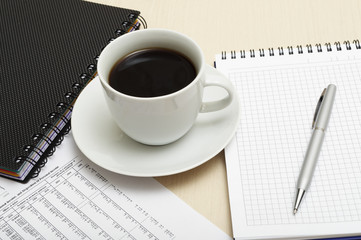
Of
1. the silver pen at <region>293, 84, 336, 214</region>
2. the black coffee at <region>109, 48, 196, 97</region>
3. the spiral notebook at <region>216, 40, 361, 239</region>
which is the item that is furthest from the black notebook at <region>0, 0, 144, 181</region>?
the silver pen at <region>293, 84, 336, 214</region>

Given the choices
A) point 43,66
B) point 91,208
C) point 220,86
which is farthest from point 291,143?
point 43,66

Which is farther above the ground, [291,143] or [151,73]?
[151,73]

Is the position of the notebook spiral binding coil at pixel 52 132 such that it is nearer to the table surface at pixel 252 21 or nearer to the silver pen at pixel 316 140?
the table surface at pixel 252 21

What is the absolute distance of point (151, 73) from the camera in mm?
607

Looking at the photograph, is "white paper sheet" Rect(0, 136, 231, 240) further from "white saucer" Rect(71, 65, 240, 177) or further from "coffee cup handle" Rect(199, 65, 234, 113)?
"coffee cup handle" Rect(199, 65, 234, 113)

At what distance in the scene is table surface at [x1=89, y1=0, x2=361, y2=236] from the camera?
0.82 metres

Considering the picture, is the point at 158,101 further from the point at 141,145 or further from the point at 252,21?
the point at 252,21

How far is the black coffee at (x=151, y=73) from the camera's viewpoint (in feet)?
1.90

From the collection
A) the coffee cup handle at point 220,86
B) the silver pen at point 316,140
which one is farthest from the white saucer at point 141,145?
the silver pen at point 316,140

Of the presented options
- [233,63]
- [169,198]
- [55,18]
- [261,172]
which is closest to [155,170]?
[169,198]

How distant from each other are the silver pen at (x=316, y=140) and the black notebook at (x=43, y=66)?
386mm

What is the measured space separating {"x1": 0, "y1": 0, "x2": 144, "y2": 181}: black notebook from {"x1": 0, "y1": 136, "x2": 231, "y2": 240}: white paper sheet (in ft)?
0.12

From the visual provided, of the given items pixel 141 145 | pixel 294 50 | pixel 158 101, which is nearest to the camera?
pixel 158 101

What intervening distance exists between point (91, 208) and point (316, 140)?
35cm
